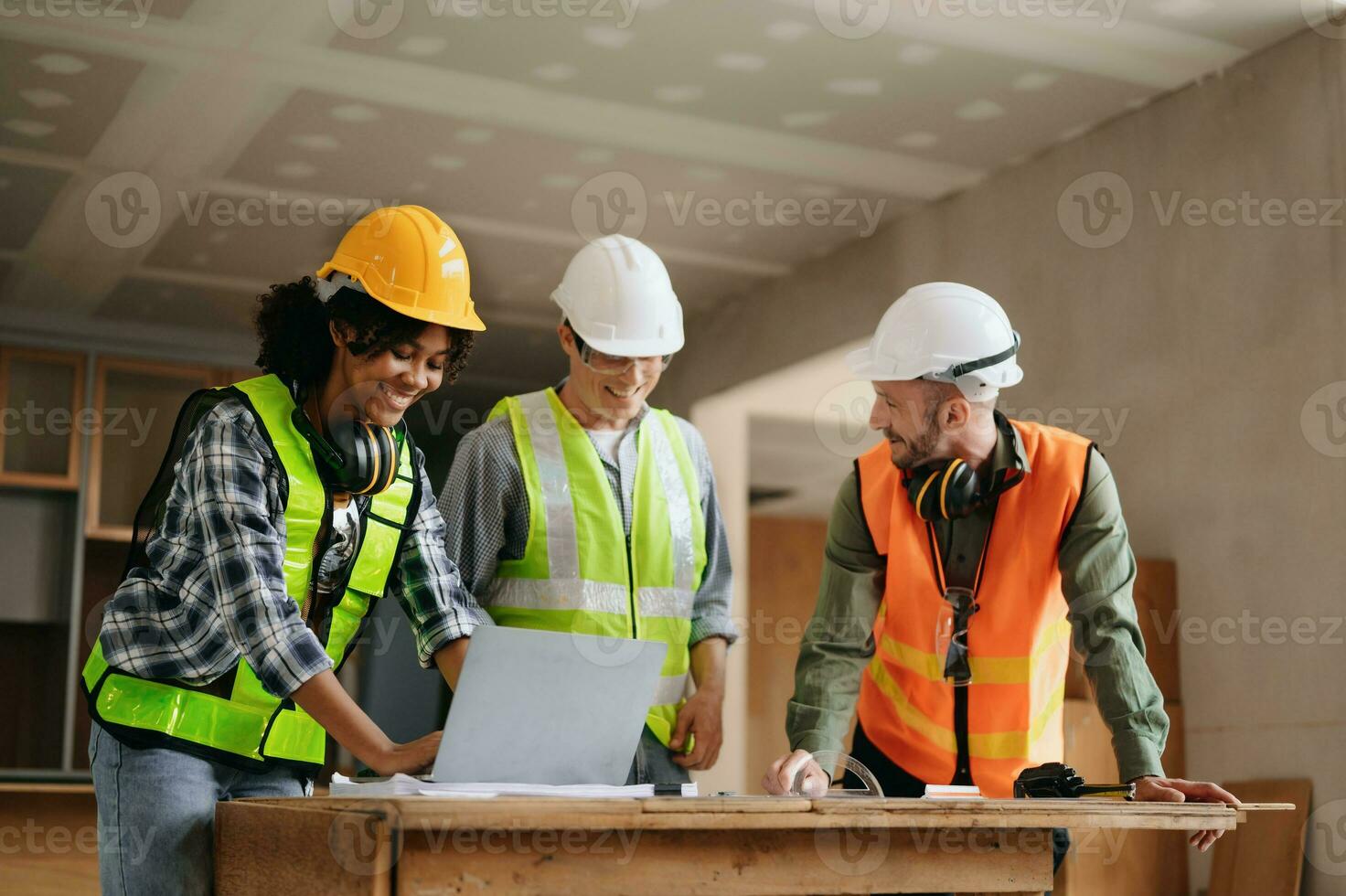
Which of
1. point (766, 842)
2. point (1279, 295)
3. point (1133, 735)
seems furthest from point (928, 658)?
point (1279, 295)

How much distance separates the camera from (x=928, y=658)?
2.51 metres

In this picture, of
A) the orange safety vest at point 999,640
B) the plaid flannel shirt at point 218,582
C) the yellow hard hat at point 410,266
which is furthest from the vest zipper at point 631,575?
the plaid flannel shirt at point 218,582

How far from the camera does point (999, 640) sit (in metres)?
2.47

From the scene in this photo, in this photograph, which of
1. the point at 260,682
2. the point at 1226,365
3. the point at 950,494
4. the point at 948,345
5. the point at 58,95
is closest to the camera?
the point at 260,682

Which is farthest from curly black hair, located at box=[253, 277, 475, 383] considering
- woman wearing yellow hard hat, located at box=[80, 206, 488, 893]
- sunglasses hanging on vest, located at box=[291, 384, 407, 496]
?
sunglasses hanging on vest, located at box=[291, 384, 407, 496]

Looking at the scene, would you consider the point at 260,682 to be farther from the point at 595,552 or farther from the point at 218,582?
the point at 595,552

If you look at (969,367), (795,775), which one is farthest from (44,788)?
(969,367)

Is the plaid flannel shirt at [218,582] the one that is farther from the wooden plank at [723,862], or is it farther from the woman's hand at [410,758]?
the wooden plank at [723,862]

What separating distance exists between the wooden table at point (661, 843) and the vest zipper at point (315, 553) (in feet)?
1.08

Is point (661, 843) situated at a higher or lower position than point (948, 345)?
lower

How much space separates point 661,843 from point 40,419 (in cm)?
611

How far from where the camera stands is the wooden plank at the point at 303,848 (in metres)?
1.38

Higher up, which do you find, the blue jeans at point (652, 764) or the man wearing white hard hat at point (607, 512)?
the man wearing white hard hat at point (607, 512)

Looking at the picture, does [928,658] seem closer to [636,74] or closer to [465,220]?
[636,74]
